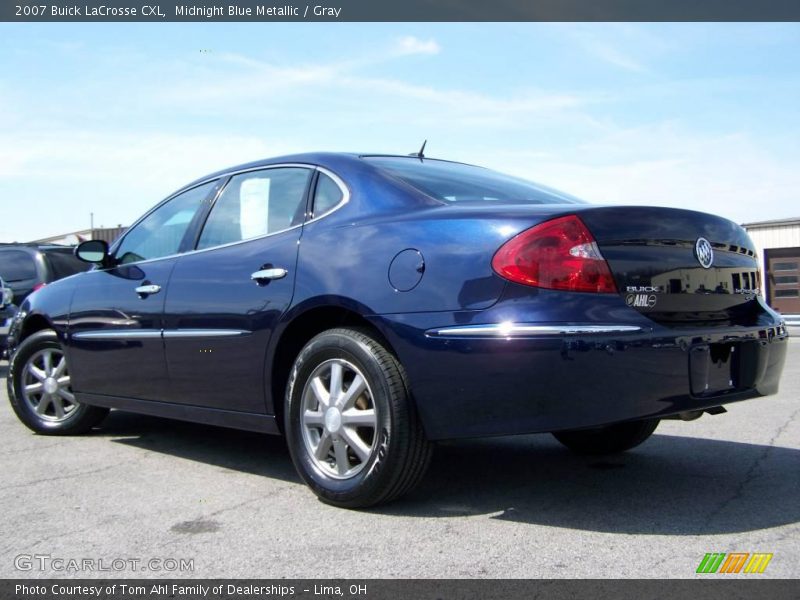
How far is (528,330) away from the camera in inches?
117

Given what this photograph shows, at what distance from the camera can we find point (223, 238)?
4.30 m

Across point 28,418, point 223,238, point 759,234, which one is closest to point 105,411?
point 28,418

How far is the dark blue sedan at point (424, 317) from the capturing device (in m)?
3.00

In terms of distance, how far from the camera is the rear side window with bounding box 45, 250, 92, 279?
10.6 meters

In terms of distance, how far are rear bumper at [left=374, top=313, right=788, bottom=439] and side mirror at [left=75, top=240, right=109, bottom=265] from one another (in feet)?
8.51

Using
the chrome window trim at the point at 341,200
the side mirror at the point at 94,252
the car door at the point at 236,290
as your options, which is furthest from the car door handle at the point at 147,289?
the chrome window trim at the point at 341,200

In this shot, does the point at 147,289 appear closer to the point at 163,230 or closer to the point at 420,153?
the point at 163,230

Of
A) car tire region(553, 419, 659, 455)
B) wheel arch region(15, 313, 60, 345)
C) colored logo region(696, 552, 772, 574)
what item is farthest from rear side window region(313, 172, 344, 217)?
wheel arch region(15, 313, 60, 345)

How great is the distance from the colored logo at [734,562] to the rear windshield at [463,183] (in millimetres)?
1541

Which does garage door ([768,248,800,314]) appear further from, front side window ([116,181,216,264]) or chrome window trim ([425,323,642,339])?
chrome window trim ([425,323,642,339])

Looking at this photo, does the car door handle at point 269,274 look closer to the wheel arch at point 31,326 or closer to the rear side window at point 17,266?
the wheel arch at point 31,326

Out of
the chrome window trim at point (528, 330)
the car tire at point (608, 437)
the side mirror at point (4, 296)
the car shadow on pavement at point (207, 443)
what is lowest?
the car shadow on pavement at point (207, 443)

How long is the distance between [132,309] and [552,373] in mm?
2635

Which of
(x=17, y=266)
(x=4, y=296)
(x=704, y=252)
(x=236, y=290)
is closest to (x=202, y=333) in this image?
(x=236, y=290)
